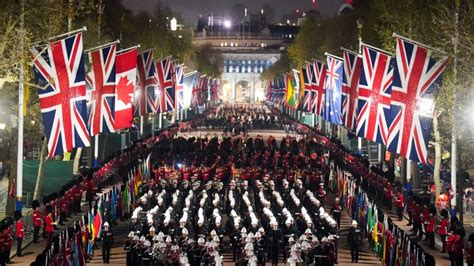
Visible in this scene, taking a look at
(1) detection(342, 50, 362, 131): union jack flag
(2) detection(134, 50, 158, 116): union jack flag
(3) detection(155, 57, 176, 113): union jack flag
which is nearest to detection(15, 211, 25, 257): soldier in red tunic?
(1) detection(342, 50, 362, 131): union jack flag

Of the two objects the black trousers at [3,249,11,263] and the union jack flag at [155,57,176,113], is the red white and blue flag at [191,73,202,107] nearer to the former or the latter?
the union jack flag at [155,57,176,113]

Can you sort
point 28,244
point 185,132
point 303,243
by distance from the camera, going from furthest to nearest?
1. point 185,132
2. point 28,244
3. point 303,243

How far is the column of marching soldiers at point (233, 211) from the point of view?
25.8 m

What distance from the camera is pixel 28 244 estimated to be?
30.5 m

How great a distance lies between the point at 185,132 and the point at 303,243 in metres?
63.7

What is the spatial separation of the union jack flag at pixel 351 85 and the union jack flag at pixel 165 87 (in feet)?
45.8

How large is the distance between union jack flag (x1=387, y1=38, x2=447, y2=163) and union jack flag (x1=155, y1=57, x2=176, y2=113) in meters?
28.6

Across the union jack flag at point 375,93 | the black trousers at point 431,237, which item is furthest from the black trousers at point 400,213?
the black trousers at point 431,237

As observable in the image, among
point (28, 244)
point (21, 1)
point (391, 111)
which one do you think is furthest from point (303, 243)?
point (21, 1)

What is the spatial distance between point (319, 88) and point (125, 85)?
20.4m

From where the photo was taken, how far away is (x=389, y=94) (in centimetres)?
3591

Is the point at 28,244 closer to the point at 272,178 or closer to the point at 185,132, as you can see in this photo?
the point at 272,178

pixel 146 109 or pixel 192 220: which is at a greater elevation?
pixel 146 109

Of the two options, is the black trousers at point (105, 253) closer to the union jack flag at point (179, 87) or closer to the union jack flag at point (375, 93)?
the union jack flag at point (375, 93)
